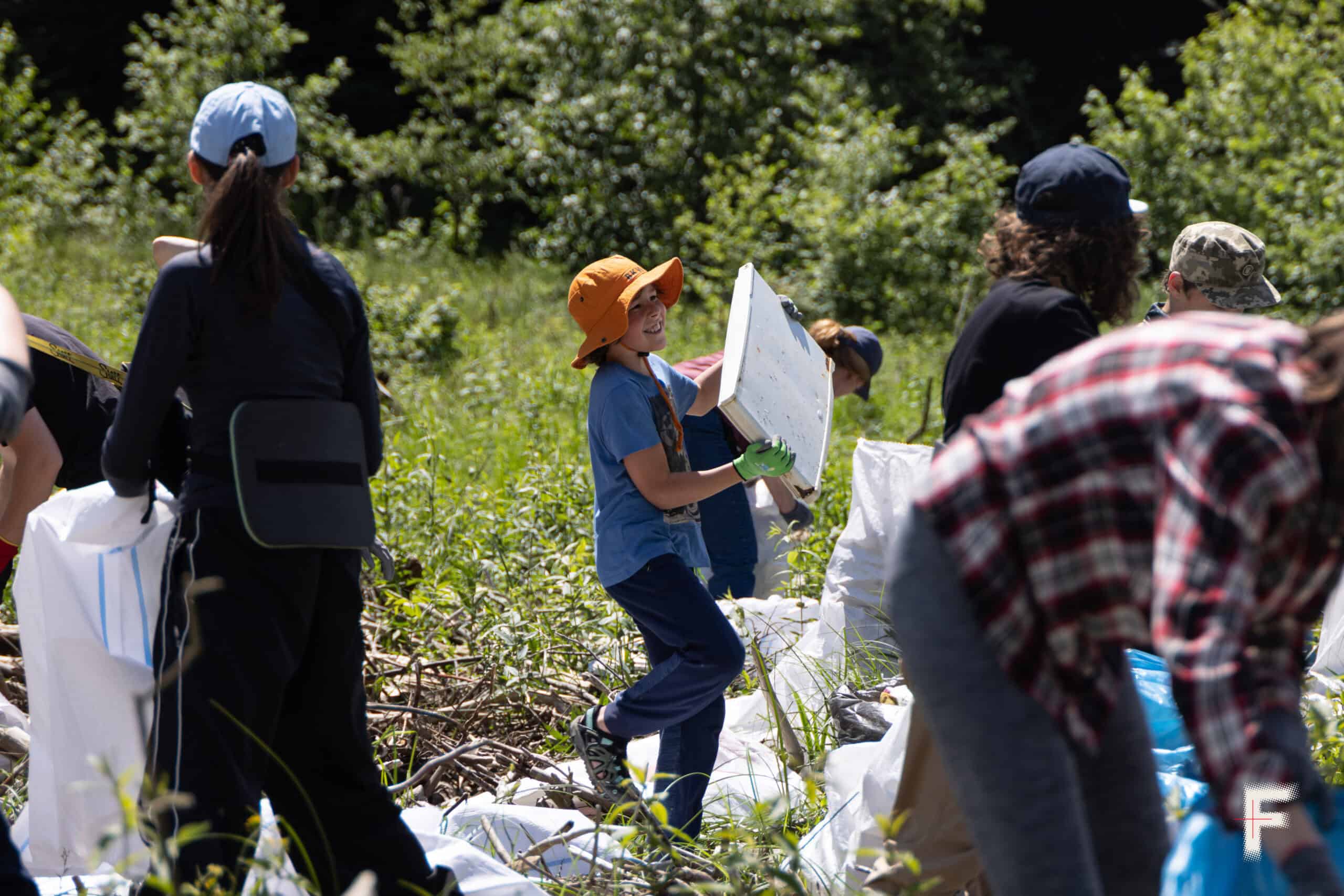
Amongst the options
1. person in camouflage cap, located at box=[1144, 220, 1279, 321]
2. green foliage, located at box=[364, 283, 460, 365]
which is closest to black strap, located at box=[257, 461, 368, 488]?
person in camouflage cap, located at box=[1144, 220, 1279, 321]

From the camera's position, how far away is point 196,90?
1418 centimetres

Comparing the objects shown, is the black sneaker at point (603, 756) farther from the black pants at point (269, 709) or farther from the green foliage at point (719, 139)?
the green foliage at point (719, 139)

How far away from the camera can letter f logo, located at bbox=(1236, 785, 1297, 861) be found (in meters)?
1.27

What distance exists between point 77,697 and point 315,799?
1.50 ft

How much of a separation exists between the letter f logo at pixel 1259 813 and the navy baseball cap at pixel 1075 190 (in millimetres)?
1254

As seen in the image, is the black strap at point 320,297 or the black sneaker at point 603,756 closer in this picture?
the black strap at point 320,297

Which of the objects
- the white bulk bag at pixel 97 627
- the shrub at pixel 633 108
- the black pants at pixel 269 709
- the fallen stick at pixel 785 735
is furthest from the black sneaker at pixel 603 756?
the shrub at pixel 633 108

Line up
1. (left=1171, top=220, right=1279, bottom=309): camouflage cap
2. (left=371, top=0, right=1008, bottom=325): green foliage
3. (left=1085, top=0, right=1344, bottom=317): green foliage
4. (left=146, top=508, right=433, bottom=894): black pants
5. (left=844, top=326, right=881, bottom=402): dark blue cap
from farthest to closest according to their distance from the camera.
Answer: (left=371, top=0, right=1008, bottom=325): green foliage < (left=1085, top=0, right=1344, bottom=317): green foliage < (left=844, top=326, right=881, bottom=402): dark blue cap < (left=1171, top=220, right=1279, bottom=309): camouflage cap < (left=146, top=508, right=433, bottom=894): black pants

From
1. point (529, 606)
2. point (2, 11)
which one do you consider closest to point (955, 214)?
point (529, 606)

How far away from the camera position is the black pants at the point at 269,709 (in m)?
1.99

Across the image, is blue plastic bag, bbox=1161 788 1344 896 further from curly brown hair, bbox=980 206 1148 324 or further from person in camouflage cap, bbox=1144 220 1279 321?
person in camouflage cap, bbox=1144 220 1279 321

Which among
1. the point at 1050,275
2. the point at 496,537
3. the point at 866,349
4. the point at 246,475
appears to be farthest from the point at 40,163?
the point at 1050,275

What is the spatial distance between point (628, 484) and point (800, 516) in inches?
69.8

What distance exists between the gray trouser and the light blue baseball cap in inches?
48.8
